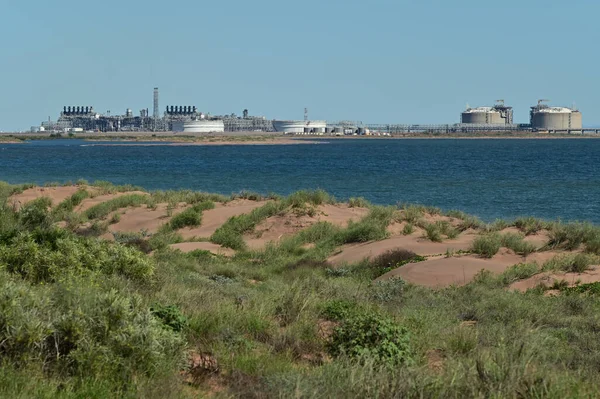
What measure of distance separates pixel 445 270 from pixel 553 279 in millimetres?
2331

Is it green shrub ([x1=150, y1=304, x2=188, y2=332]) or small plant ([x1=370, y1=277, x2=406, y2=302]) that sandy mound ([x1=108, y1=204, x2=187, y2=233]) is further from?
green shrub ([x1=150, y1=304, x2=188, y2=332])

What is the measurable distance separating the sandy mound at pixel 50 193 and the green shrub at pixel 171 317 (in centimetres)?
2572

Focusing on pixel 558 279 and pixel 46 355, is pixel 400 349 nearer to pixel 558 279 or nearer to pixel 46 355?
pixel 46 355

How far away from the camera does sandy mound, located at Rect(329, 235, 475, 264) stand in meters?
19.8

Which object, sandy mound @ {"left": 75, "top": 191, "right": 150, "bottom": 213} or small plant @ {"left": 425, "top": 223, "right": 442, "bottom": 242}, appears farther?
sandy mound @ {"left": 75, "top": 191, "right": 150, "bottom": 213}

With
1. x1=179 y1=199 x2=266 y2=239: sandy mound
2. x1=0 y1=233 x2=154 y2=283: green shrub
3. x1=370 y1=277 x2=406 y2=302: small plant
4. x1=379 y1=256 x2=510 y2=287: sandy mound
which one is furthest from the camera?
x1=179 y1=199 x2=266 y2=239: sandy mound

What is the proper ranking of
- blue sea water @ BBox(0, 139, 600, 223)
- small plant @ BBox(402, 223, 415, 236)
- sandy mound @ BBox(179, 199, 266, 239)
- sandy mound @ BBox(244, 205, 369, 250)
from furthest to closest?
1. blue sea water @ BBox(0, 139, 600, 223)
2. sandy mound @ BBox(179, 199, 266, 239)
3. sandy mound @ BBox(244, 205, 369, 250)
4. small plant @ BBox(402, 223, 415, 236)

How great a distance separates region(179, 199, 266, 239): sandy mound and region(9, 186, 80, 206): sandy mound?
8.18 metres

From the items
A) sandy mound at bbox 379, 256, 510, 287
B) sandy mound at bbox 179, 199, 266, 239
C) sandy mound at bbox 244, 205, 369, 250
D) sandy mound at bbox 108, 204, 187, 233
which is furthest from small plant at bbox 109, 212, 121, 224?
sandy mound at bbox 379, 256, 510, 287

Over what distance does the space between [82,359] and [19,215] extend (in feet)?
40.5

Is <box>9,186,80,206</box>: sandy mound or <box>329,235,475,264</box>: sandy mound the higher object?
<box>9,186,80,206</box>: sandy mound

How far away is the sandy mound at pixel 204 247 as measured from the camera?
21678 mm

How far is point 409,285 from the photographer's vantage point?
14.8 metres

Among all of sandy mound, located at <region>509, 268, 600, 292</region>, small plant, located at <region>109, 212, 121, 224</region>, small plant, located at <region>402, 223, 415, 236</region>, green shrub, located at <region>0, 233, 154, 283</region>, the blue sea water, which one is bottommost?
the blue sea water
